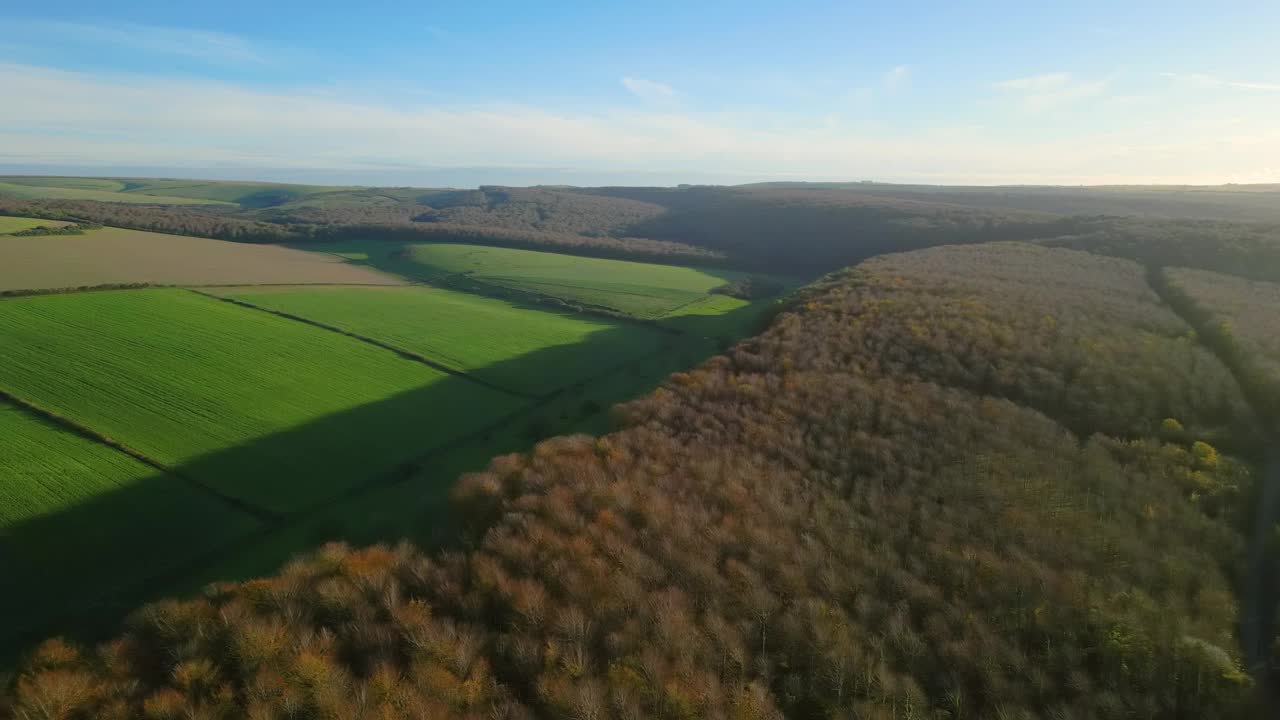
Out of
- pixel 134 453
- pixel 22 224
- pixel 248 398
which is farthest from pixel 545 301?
pixel 22 224

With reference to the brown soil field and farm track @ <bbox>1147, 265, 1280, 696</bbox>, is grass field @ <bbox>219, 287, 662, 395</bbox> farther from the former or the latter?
farm track @ <bbox>1147, 265, 1280, 696</bbox>

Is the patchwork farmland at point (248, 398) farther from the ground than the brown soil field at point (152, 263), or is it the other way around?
the brown soil field at point (152, 263)

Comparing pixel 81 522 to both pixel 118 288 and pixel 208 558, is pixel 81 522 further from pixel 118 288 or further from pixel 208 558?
pixel 118 288

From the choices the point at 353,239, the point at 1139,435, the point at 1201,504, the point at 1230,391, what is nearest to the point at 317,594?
the point at 1201,504

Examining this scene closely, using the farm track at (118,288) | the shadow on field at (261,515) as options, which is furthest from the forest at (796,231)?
the shadow on field at (261,515)

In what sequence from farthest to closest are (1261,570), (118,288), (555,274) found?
(555,274)
(118,288)
(1261,570)

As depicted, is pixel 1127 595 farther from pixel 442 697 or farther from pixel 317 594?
pixel 317 594

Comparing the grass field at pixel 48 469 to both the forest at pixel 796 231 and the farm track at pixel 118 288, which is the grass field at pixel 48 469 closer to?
the farm track at pixel 118 288
